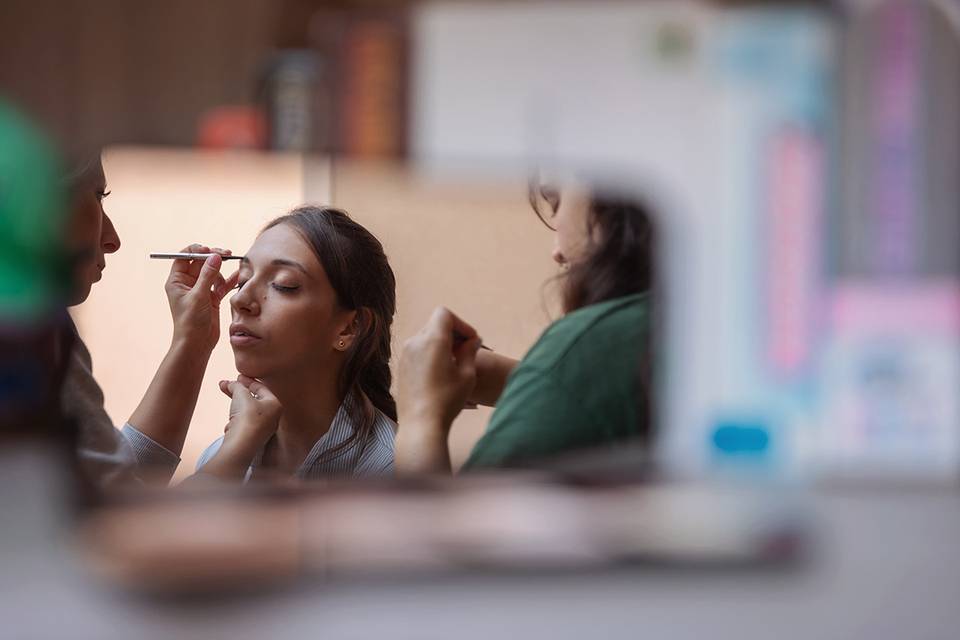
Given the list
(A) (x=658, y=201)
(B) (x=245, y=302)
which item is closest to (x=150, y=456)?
(B) (x=245, y=302)

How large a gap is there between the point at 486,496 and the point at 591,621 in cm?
15

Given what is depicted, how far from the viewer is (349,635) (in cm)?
82

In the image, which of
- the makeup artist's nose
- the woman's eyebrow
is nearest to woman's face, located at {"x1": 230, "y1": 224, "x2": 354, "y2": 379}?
the woman's eyebrow

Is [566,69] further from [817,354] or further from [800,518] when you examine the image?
[800,518]

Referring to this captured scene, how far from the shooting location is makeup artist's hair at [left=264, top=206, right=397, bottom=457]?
796mm

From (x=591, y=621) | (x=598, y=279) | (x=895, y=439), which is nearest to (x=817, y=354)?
(x=895, y=439)

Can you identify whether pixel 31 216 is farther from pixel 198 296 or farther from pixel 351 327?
pixel 351 327

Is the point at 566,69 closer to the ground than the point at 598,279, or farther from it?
farther from it

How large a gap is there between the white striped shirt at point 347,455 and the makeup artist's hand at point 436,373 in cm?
2

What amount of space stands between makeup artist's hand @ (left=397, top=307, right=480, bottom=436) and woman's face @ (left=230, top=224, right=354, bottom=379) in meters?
0.06

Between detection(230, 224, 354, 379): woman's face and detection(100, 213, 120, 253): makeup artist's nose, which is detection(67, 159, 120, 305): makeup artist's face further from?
detection(230, 224, 354, 379): woman's face

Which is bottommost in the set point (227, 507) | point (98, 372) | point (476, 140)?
point (227, 507)

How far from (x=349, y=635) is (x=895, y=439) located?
530 mm

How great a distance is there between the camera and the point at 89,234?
2.61 feet
